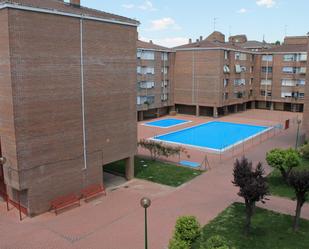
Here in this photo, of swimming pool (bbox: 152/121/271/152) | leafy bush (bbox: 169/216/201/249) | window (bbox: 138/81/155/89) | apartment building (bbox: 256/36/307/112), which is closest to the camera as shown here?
leafy bush (bbox: 169/216/201/249)

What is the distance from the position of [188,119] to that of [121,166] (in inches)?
967

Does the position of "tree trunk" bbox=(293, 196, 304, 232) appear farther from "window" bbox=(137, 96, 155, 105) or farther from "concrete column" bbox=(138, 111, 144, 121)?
"concrete column" bbox=(138, 111, 144, 121)

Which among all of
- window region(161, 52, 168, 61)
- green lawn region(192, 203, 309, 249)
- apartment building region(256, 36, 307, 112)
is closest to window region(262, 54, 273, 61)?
apartment building region(256, 36, 307, 112)

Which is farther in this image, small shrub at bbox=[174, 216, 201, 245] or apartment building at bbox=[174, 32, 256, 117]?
apartment building at bbox=[174, 32, 256, 117]

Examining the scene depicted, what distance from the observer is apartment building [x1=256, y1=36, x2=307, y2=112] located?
52625mm

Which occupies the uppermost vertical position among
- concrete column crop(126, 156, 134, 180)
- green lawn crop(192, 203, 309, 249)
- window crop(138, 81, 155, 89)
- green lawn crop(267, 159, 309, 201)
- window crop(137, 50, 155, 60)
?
window crop(137, 50, 155, 60)

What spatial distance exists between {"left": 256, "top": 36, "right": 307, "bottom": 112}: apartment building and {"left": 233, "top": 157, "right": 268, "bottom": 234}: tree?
4330cm

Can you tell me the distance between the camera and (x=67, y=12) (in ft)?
52.7

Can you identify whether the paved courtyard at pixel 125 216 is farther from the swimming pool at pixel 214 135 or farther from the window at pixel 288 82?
the window at pixel 288 82

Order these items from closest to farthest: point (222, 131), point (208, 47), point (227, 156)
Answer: point (227, 156)
point (222, 131)
point (208, 47)

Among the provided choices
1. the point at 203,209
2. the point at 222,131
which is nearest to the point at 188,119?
the point at 222,131

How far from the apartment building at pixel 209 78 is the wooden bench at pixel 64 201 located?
110ft

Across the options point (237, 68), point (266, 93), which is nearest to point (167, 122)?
point (237, 68)

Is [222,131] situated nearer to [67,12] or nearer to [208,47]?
[208,47]
